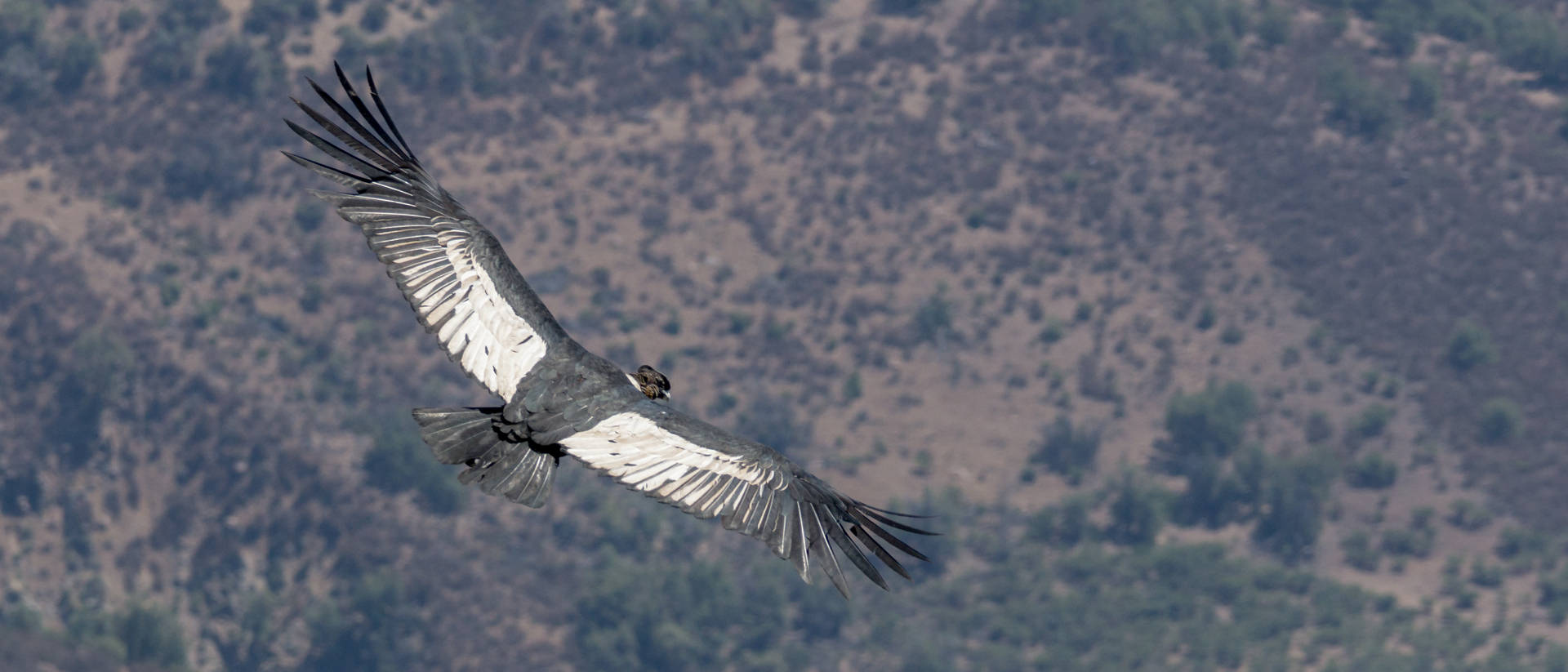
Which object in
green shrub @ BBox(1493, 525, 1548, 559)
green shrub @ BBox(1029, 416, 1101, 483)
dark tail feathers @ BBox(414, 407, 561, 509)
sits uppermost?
green shrub @ BBox(1029, 416, 1101, 483)

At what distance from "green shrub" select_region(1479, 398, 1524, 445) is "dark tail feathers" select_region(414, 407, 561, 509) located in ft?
542

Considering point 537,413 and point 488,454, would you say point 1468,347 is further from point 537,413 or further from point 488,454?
point 488,454

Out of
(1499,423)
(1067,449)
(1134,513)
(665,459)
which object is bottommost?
(665,459)

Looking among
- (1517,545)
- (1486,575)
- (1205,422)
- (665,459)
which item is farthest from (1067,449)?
(665,459)

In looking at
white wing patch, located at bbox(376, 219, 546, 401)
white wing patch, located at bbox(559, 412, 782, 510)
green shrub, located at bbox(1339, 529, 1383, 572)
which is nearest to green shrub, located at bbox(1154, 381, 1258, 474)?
green shrub, located at bbox(1339, 529, 1383, 572)

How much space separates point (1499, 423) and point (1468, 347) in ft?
23.2

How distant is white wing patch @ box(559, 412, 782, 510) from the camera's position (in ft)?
84.3

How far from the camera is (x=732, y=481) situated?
26.1 meters

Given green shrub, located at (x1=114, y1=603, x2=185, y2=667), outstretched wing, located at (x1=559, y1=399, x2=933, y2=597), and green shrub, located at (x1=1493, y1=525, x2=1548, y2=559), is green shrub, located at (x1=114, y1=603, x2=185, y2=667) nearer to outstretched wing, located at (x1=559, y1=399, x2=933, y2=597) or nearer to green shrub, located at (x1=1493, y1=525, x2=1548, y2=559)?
green shrub, located at (x1=1493, y1=525, x2=1548, y2=559)

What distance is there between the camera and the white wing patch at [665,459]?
84.3 ft

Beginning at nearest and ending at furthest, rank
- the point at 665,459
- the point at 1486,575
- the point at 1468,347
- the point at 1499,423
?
1. the point at 665,459
2. the point at 1486,575
3. the point at 1499,423
4. the point at 1468,347

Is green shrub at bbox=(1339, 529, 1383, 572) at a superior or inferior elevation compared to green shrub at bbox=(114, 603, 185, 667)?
superior

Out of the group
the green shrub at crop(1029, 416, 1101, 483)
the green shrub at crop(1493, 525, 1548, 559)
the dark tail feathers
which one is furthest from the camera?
the green shrub at crop(1029, 416, 1101, 483)

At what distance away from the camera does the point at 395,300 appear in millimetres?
177125
